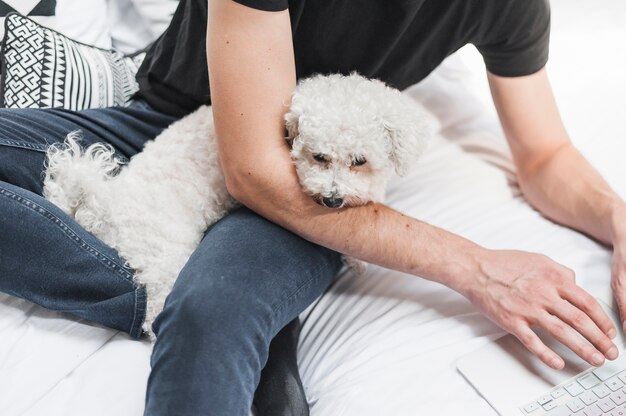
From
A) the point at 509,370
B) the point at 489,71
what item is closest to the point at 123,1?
the point at 489,71

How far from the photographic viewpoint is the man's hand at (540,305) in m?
0.90

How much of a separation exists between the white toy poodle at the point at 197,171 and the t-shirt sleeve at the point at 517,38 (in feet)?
0.85

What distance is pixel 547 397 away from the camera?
880 mm

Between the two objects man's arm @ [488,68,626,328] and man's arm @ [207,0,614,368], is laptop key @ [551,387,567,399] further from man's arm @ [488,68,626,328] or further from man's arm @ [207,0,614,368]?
man's arm @ [488,68,626,328]

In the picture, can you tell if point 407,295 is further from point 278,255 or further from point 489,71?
point 489,71

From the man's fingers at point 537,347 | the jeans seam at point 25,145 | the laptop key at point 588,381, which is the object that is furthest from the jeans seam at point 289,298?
the jeans seam at point 25,145

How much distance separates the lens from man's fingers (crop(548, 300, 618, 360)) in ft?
2.93

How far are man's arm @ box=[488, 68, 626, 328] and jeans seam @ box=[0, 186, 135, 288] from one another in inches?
32.6

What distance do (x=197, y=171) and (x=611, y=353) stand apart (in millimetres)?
756

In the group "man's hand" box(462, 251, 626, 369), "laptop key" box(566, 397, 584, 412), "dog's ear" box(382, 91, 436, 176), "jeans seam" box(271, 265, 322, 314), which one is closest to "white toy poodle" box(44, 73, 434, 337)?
"dog's ear" box(382, 91, 436, 176)

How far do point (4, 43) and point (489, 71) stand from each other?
106 centimetres

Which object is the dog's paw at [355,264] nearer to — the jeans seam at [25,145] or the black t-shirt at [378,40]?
the black t-shirt at [378,40]

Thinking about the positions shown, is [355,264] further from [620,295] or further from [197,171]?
[620,295]

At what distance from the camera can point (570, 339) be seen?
0.89m
